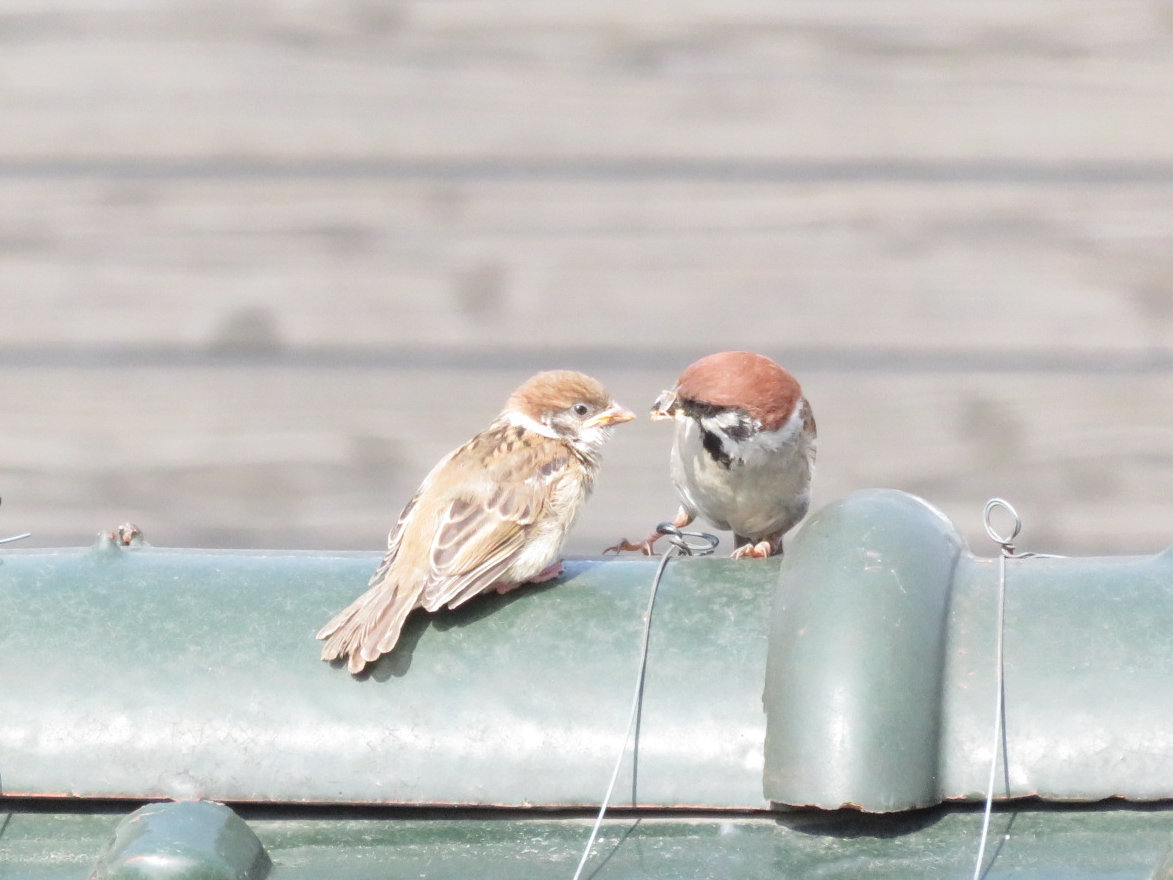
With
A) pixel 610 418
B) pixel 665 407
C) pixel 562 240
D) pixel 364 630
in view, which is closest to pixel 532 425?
pixel 610 418

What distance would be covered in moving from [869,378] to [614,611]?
52.4 inches

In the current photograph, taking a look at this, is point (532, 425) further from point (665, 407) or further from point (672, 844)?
point (672, 844)

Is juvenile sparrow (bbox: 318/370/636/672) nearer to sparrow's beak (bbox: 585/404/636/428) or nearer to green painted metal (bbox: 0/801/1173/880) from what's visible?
sparrow's beak (bbox: 585/404/636/428)

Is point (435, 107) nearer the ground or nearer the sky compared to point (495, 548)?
nearer the sky

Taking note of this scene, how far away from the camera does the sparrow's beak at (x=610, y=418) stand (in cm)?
283

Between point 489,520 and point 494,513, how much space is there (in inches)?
1.7

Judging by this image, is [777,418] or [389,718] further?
[777,418]

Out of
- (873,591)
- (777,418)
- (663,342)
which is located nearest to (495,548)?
(873,591)

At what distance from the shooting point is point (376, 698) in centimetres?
195

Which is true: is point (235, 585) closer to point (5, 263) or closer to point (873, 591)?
point (873, 591)

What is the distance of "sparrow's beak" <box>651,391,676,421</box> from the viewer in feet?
9.50

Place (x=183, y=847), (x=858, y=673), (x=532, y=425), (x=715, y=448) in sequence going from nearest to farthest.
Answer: (x=183, y=847)
(x=858, y=673)
(x=532, y=425)
(x=715, y=448)

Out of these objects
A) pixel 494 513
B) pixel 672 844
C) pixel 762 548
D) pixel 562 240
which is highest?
pixel 562 240

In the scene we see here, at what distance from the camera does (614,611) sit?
2027 millimetres
